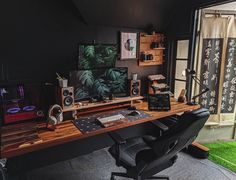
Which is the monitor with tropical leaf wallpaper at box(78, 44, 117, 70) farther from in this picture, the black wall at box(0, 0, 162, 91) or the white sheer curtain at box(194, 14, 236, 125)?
the white sheer curtain at box(194, 14, 236, 125)

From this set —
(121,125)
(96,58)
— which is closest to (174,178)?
(121,125)

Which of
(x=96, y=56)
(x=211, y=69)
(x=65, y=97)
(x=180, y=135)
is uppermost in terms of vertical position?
(x=96, y=56)

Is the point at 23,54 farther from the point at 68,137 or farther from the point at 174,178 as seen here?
the point at 174,178

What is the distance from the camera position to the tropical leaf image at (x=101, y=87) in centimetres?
214

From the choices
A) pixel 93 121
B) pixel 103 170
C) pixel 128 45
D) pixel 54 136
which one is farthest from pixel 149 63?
pixel 54 136

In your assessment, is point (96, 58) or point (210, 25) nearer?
point (96, 58)

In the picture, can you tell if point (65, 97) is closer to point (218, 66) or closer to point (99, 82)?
point (99, 82)

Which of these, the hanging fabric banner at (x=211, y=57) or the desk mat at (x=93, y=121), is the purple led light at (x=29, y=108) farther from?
the hanging fabric banner at (x=211, y=57)

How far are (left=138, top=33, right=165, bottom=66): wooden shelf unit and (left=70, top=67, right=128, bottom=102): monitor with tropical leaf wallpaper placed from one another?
0.52 metres

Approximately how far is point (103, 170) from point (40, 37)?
1.68 meters

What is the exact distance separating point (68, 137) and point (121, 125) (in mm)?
529

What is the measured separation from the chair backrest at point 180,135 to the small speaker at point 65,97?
1.02m

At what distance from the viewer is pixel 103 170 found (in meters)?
2.10

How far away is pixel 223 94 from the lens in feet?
8.79
